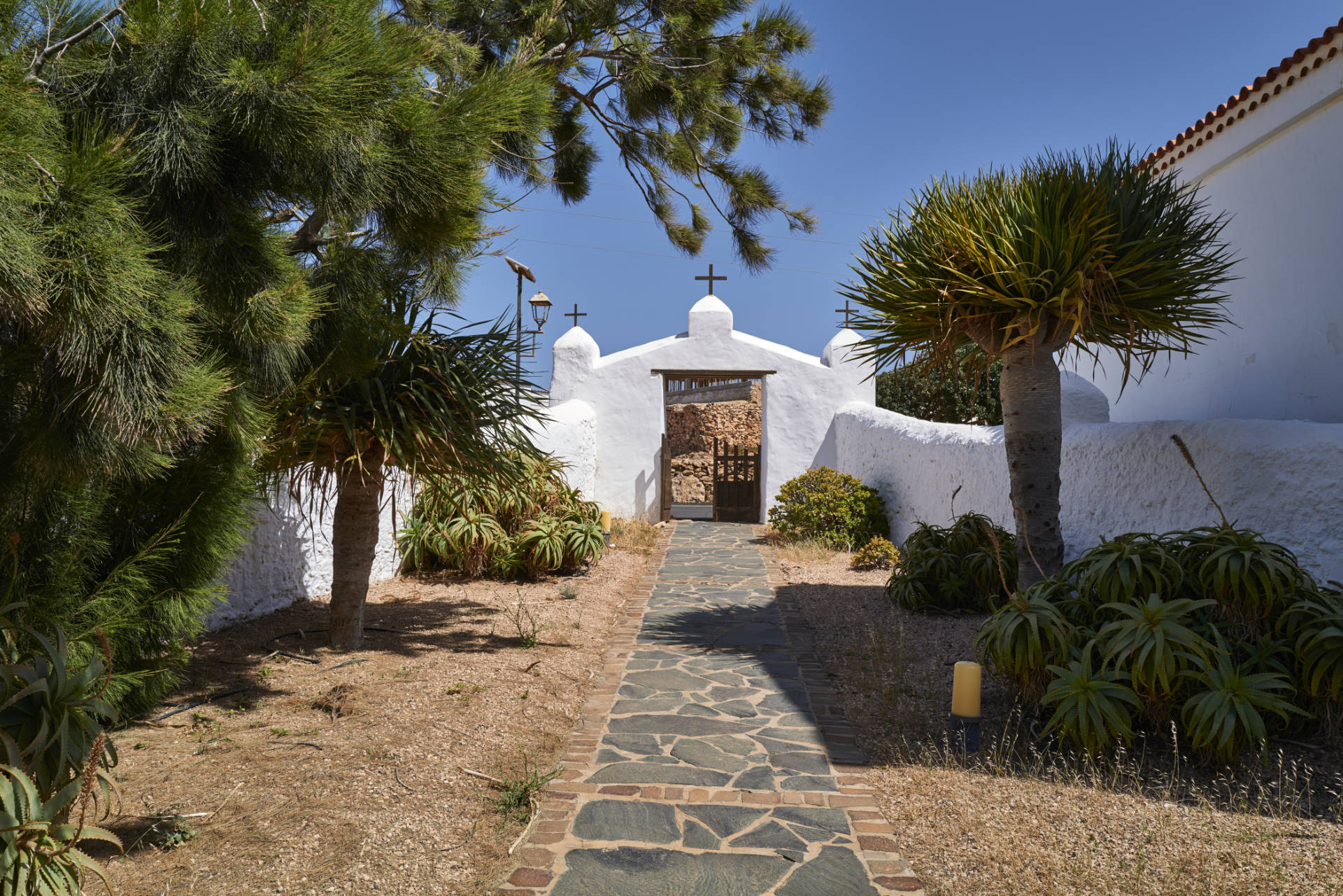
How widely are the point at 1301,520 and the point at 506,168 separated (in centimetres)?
579

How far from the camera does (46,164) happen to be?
84.4 inches

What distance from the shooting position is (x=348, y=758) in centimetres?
343

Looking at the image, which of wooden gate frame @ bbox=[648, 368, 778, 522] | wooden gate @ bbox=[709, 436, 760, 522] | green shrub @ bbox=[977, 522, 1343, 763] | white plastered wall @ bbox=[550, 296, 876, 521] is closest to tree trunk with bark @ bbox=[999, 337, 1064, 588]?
green shrub @ bbox=[977, 522, 1343, 763]

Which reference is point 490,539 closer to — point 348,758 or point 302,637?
point 302,637

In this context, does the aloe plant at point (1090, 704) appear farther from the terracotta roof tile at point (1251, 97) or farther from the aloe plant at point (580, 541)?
the aloe plant at point (580, 541)

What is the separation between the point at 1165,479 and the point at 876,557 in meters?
3.72

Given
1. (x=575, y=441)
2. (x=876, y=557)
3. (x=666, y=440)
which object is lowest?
(x=876, y=557)

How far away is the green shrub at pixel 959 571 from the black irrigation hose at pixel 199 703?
16.3 feet

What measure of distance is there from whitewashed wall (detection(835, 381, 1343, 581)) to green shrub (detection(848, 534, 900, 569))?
63 centimetres

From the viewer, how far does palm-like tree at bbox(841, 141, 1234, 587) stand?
→ 4.79 meters

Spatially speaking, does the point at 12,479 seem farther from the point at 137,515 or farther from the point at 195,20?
the point at 195,20

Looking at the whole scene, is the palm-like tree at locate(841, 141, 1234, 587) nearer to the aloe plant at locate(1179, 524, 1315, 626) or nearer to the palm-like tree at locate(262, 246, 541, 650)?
the aloe plant at locate(1179, 524, 1315, 626)

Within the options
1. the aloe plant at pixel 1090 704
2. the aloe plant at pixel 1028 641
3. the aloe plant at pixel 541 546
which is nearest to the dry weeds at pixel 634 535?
the aloe plant at pixel 541 546

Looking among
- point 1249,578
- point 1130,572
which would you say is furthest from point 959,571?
point 1249,578
